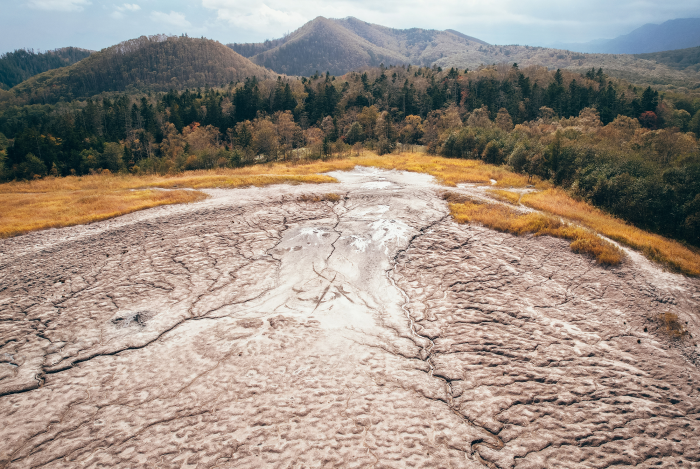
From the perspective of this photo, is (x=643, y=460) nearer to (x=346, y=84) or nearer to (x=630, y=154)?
(x=630, y=154)

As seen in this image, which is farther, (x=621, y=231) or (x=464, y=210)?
(x=464, y=210)

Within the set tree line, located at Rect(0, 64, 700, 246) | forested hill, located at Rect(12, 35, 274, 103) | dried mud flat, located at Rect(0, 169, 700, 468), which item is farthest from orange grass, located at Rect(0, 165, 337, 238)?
forested hill, located at Rect(12, 35, 274, 103)

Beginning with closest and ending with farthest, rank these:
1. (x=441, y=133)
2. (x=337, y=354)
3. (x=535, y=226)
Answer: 1. (x=337, y=354)
2. (x=535, y=226)
3. (x=441, y=133)

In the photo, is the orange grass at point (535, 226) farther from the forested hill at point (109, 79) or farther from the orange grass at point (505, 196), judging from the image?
the forested hill at point (109, 79)

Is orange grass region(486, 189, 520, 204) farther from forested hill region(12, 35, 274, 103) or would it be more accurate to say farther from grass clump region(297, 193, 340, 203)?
forested hill region(12, 35, 274, 103)

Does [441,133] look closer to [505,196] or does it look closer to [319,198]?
[505,196]

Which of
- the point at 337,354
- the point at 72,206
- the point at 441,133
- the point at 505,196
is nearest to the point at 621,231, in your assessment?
the point at 505,196

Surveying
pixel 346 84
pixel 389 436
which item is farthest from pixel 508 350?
pixel 346 84
